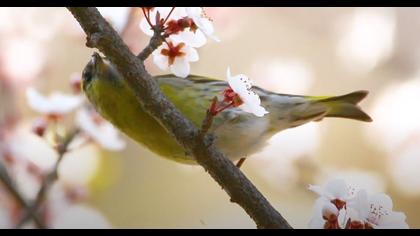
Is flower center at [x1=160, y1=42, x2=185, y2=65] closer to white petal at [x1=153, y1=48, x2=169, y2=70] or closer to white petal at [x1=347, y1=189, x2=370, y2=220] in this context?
white petal at [x1=153, y1=48, x2=169, y2=70]

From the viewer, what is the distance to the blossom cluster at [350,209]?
1229mm

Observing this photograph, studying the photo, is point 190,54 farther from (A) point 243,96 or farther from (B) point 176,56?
(A) point 243,96

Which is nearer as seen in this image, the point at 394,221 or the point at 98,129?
the point at 394,221

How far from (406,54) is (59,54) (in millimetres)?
1598

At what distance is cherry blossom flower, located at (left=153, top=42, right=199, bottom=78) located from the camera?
1495 mm

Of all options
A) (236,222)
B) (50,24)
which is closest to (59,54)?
(50,24)

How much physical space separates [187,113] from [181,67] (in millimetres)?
513

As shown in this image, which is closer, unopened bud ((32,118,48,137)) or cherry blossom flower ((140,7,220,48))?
cherry blossom flower ((140,7,220,48))

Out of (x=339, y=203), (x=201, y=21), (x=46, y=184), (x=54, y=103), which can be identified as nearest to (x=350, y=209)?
(x=339, y=203)

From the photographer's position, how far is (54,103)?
244cm

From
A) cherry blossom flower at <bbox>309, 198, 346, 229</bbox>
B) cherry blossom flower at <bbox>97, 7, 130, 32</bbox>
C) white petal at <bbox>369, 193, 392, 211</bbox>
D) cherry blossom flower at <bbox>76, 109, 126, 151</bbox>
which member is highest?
cherry blossom flower at <bbox>97, 7, 130, 32</bbox>

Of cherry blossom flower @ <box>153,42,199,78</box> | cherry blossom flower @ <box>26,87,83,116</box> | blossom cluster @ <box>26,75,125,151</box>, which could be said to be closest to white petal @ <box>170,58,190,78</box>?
cherry blossom flower @ <box>153,42,199,78</box>

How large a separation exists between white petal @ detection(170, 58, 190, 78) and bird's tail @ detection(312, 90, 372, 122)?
89cm
